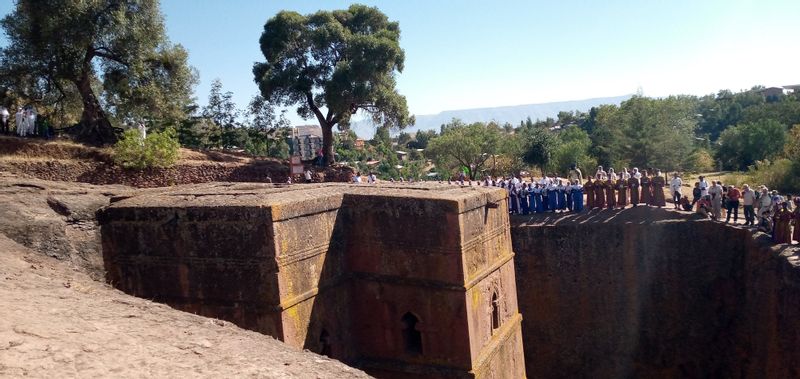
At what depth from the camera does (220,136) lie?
26.1 meters

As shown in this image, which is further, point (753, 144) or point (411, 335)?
point (753, 144)

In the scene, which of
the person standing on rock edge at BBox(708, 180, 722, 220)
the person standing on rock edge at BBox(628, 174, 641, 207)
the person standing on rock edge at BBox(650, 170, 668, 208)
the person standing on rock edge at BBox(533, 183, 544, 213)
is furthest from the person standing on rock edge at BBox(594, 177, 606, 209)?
the person standing on rock edge at BBox(708, 180, 722, 220)

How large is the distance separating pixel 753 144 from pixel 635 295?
68.4ft

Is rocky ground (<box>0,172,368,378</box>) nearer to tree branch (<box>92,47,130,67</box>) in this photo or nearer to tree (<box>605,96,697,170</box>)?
tree branch (<box>92,47,130,67</box>)

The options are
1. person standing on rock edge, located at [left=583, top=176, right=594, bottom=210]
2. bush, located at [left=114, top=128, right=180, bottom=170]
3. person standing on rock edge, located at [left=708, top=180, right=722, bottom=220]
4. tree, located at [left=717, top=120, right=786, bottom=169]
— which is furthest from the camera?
tree, located at [left=717, top=120, right=786, bottom=169]

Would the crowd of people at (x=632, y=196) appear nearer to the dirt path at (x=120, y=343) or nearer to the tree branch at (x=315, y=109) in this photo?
the dirt path at (x=120, y=343)

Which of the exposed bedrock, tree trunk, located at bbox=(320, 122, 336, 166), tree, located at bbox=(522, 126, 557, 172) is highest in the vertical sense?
tree trunk, located at bbox=(320, 122, 336, 166)

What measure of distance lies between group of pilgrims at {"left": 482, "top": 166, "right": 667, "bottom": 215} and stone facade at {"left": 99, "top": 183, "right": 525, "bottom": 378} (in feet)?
19.1

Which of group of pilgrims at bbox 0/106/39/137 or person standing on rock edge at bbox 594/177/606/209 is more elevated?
group of pilgrims at bbox 0/106/39/137

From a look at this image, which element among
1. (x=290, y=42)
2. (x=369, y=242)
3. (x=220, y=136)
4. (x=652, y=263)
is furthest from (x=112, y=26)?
(x=652, y=263)

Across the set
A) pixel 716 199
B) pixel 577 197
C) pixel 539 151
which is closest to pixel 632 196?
pixel 577 197

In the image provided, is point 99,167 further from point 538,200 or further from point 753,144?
point 753,144

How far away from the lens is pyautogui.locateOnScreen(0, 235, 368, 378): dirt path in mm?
4254

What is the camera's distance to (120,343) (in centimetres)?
473
